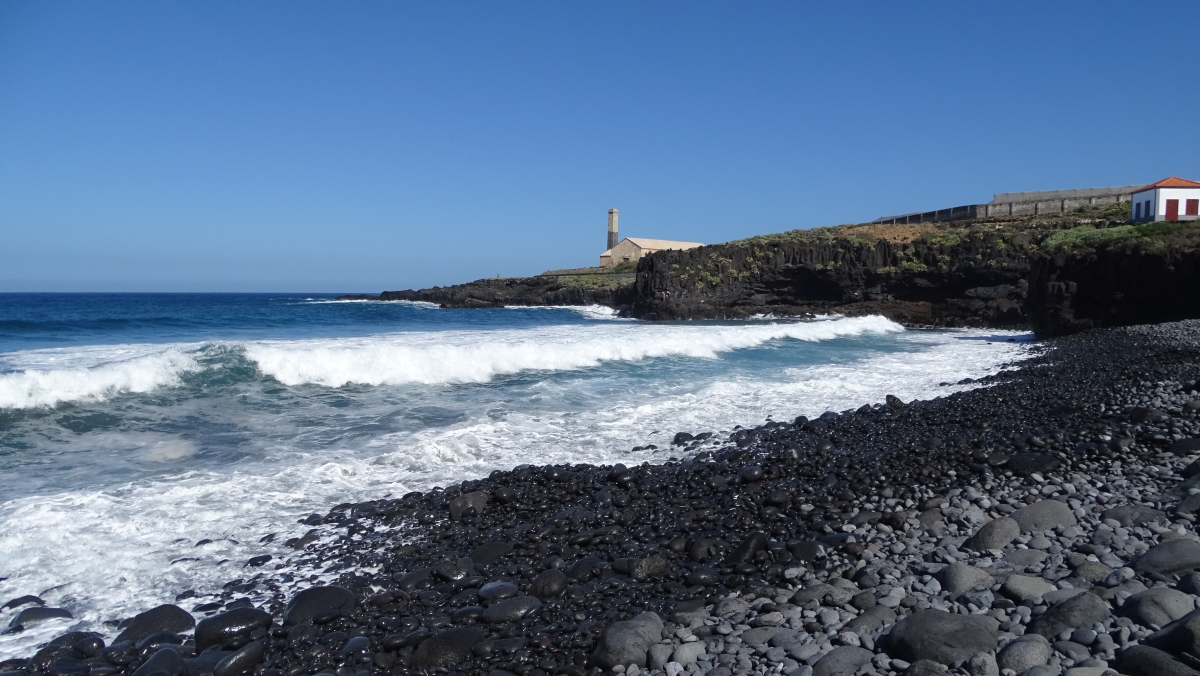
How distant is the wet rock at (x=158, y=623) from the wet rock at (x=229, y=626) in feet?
0.36

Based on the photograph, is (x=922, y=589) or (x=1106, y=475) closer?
(x=922, y=589)

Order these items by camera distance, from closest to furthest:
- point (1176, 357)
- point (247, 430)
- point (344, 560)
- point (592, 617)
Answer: point (592, 617)
point (344, 560)
point (247, 430)
point (1176, 357)

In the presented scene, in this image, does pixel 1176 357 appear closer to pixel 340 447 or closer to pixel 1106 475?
pixel 1106 475

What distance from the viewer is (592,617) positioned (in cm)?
441

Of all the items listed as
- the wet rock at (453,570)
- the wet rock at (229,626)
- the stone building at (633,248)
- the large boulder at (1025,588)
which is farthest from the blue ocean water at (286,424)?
the stone building at (633,248)

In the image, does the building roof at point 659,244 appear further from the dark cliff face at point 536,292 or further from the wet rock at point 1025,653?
the wet rock at point 1025,653

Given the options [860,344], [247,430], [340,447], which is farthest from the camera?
[860,344]

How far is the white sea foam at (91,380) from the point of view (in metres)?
10.9

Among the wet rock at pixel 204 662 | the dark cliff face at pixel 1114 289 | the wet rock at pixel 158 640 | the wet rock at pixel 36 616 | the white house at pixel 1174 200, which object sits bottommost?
the wet rock at pixel 204 662

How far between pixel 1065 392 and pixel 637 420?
19.7ft

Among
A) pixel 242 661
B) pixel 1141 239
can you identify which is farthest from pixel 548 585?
pixel 1141 239

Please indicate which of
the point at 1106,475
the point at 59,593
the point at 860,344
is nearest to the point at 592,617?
the point at 59,593

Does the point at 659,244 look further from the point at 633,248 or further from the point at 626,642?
the point at 626,642

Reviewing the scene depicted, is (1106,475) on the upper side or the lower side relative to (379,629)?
upper
